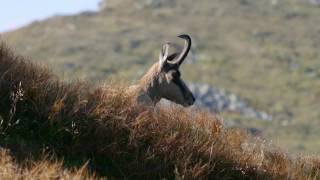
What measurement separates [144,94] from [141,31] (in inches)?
6722

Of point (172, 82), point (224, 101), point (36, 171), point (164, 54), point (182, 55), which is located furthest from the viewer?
point (224, 101)

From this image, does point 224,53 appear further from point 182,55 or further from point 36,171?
point 36,171

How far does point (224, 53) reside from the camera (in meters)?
184

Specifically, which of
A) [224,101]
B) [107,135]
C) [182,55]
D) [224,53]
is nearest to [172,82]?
[182,55]

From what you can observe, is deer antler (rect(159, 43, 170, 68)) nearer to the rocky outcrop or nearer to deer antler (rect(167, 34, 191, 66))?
deer antler (rect(167, 34, 191, 66))

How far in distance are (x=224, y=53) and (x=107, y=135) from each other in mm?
174537

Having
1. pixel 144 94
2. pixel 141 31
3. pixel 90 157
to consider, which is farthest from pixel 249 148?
pixel 141 31

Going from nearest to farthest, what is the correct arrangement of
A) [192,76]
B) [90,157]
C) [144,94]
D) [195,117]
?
[90,157], [195,117], [144,94], [192,76]

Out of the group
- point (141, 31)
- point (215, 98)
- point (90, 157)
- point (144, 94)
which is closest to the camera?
point (90, 157)

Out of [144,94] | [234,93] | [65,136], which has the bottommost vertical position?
[234,93]

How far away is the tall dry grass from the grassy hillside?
5176 inches

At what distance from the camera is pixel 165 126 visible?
10438 mm

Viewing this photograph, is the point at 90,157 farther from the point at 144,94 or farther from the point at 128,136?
the point at 144,94

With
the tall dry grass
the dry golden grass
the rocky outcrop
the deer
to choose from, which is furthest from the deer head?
the rocky outcrop
